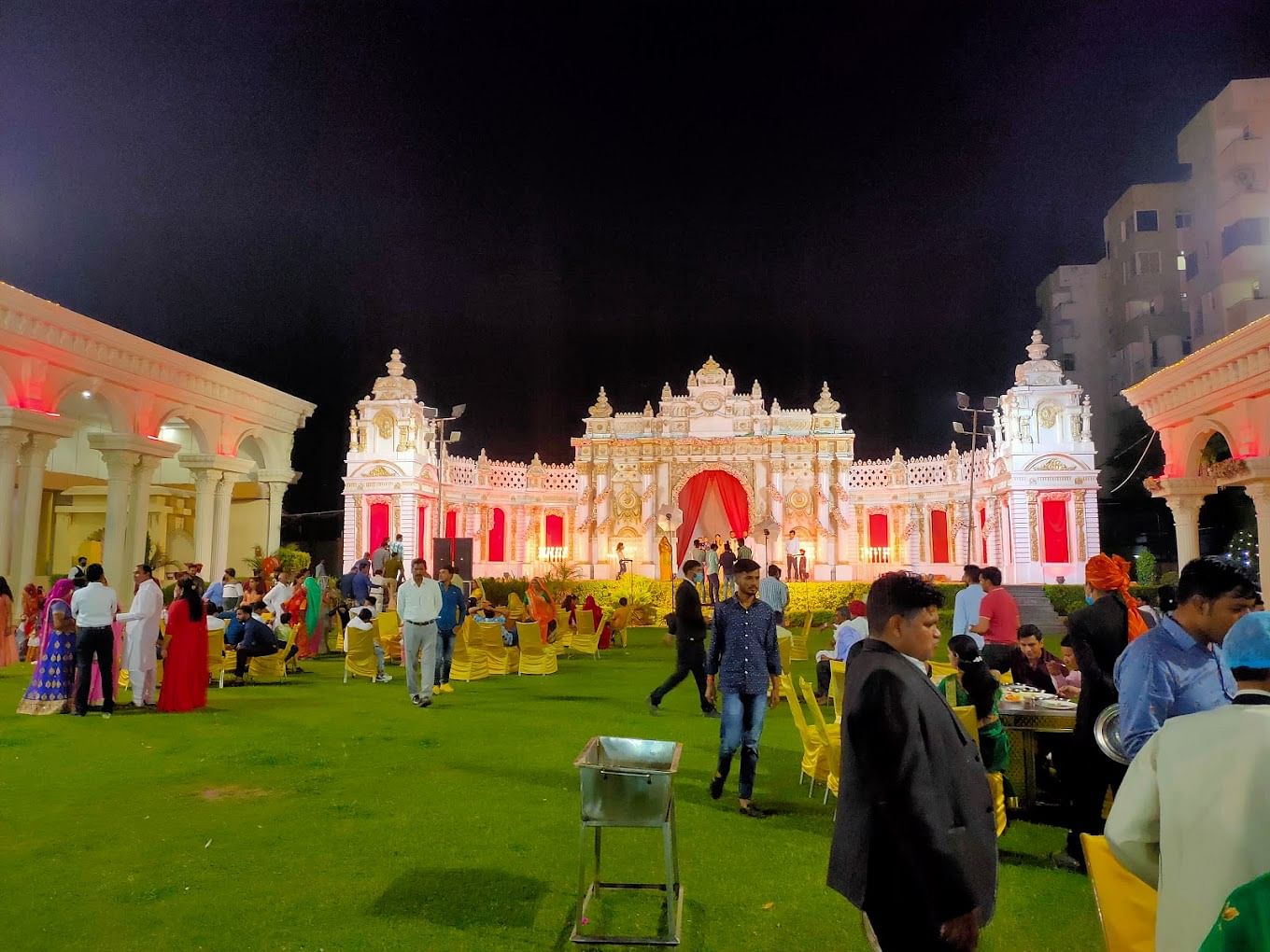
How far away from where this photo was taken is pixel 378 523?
29.1m

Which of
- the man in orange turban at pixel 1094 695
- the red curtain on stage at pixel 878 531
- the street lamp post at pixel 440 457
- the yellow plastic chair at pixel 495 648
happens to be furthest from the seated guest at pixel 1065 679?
the red curtain on stage at pixel 878 531

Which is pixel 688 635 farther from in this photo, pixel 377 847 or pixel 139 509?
pixel 139 509

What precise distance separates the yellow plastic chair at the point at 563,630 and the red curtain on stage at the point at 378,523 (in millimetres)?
14119

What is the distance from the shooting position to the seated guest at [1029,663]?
6.40m

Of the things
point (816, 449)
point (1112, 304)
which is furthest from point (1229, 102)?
point (816, 449)

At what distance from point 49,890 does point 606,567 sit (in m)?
28.8

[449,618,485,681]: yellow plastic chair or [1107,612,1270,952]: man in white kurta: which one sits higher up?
[1107,612,1270,952]: man in white kurta

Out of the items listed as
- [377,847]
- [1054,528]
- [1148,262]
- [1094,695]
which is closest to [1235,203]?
[1148,262]

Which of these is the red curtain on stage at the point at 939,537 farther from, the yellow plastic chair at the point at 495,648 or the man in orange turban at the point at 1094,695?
the man in orange turban at the point at 1094,695

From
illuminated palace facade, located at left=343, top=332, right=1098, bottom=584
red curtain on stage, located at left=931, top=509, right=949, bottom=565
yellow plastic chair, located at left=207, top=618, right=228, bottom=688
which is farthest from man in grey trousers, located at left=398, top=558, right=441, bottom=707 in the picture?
red curtain on stage, located at left=931, top=509, right=949, bottom=565

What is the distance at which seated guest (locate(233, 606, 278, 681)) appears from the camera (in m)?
11.0

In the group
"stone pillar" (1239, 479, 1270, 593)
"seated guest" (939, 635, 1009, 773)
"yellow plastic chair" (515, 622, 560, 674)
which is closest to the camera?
"seated guest" (939, 635, 1009, 773)

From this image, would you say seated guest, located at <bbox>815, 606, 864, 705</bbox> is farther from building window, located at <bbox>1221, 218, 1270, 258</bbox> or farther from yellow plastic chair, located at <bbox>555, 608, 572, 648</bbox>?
building window, located at <bbox>1221, 218, 1270, 258</bbox>

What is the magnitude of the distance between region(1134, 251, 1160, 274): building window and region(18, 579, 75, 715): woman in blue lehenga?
36366mm
